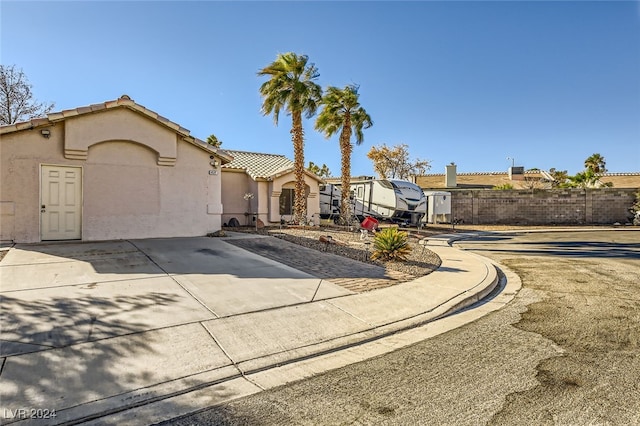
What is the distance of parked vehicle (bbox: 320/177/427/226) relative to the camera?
22734mm

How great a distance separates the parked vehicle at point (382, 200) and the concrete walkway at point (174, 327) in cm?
1367

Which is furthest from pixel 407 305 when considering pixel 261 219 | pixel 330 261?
pixel 261 219

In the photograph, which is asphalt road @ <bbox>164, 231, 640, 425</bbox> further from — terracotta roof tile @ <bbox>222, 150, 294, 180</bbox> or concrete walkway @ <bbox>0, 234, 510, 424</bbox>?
terracotta roof tile @ <bbox>222, 150, 294, 180</bbox>

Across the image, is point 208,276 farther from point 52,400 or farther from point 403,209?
point 403,209

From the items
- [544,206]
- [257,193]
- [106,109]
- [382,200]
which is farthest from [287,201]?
[544,206]

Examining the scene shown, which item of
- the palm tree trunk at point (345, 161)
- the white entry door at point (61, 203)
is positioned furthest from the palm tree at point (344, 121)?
→ the white entry door at point (61, 203)

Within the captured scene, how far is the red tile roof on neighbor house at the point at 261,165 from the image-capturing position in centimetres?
2011

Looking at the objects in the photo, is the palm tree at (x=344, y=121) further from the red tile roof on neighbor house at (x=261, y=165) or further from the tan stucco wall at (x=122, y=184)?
the tan stucco wall at (x=122, y=184)

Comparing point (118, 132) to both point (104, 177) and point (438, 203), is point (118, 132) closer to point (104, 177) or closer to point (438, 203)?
point (104, 177)

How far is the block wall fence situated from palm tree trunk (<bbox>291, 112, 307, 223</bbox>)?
1621 centimetres

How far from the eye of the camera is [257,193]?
20094 mm

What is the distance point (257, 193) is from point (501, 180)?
3840cm

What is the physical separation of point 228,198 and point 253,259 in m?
11.0

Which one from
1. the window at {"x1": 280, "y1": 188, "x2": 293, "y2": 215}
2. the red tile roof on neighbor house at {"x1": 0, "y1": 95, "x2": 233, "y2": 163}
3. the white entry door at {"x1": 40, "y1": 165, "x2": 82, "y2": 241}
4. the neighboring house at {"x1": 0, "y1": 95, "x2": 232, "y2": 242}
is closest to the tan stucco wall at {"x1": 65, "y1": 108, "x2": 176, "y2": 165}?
Answer: the neighboring house at {"x1": 0, "y1": 95, "x2": 232, "y2": 242}
